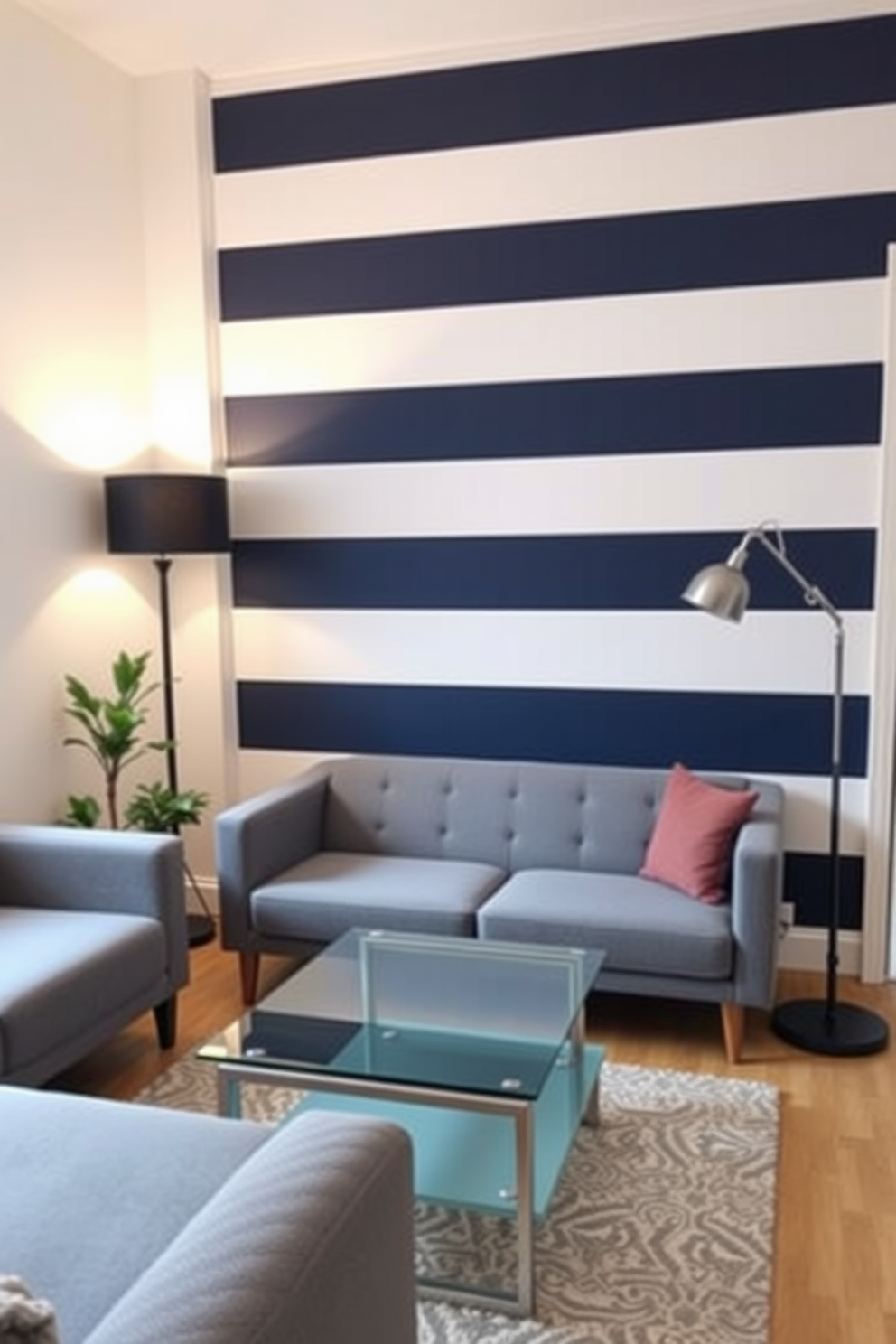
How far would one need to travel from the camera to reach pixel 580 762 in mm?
3760

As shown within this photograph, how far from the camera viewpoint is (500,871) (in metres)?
3.49

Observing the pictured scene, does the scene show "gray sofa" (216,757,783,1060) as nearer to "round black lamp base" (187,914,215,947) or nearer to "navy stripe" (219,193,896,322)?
"round black lamp base" (187,914,215,947)

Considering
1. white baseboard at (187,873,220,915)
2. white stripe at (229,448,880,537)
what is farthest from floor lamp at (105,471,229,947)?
white baseboard at (187,873,220,915)

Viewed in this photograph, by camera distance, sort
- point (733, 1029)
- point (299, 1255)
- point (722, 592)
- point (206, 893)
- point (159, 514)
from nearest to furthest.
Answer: point (299, 1255) < point (722, 592) < point (733, 1029) < point (159, 514) < point (206, 893)

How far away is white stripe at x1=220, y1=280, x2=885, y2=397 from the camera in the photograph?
3.38 meters

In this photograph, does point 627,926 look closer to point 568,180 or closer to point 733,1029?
point 733,1029

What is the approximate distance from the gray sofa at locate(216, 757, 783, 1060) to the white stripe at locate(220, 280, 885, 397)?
53.5 inches

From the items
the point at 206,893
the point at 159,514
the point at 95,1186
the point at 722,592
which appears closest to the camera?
the point at 95,1186

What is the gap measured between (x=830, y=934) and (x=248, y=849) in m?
1.75

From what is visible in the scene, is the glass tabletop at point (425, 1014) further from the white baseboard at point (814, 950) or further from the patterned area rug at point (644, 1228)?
the white baseboard at point (814, 950)

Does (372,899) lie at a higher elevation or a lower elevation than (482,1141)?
higher

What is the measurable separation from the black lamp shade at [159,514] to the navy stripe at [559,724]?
706 millimetres

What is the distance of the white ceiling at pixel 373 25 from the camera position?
10.9 feet

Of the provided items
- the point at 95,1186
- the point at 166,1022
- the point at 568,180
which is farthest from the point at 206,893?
the point at 568,180
